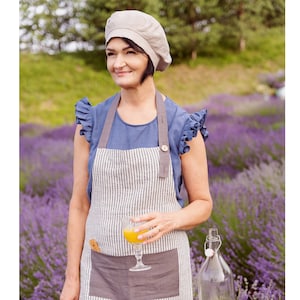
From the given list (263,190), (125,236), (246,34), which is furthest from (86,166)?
(246,34)

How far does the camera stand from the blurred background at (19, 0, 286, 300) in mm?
3510

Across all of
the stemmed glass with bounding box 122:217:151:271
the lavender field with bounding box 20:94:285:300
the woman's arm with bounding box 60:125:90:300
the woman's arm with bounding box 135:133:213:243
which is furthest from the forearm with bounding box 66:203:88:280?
the lavender field with bounding box 20:94:285:300

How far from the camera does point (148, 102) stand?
1.83m

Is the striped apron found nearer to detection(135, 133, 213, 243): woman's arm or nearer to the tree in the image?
detection(135, 133, 213, 243): woman's arm

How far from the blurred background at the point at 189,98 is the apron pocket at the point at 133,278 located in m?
1.58

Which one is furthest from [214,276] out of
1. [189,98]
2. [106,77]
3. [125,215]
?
[106,77]

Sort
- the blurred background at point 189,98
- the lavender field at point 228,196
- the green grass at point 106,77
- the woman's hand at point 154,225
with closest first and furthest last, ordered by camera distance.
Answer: the woman's hand at point 154,225 → the lavender field at point 228,196 → the blurred background at point 189,98 → the green grass at point 106,77

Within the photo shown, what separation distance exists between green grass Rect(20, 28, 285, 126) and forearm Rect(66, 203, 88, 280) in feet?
7.66

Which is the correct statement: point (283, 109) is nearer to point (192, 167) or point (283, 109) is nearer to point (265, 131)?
point (265, 131)

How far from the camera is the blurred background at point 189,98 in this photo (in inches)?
138

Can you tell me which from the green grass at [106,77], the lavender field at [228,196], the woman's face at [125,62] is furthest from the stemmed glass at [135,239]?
the green grass at [106,77]

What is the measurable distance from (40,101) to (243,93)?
142cm

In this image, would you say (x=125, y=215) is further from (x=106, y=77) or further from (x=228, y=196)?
(x=106, y=77)

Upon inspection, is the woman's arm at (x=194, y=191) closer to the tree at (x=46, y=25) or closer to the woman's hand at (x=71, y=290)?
the woman's hand at (x=71, y=290)
